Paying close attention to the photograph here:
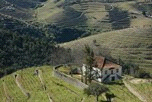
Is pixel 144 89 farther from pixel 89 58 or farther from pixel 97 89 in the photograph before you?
pixel 89 58

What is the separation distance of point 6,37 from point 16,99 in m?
73.5

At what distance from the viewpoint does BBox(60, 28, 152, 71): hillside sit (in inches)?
6043

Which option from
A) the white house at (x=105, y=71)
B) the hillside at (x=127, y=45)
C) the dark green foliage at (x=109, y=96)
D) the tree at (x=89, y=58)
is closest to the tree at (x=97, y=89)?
the dark green foliage at (x=109, y=96)

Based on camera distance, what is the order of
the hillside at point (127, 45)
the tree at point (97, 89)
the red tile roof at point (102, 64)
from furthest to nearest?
the hillside at point (127, 45), the red tile roof at point (102, 64), the tree at point (97, 89)

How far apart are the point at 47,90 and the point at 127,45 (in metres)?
101

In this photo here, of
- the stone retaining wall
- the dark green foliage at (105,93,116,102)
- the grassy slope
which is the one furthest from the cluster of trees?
the dark green foliage at (105,93,116,102)

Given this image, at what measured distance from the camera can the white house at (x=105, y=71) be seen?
72.6 m

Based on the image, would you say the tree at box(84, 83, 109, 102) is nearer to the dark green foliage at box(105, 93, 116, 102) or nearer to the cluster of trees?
the dark green foliage at box(105, 93, 116, 102)

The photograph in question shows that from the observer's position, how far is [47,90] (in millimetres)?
72500

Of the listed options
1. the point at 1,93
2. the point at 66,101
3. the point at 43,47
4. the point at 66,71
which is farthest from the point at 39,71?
the point at 43,47

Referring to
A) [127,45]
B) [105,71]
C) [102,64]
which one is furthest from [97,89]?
[127,45]

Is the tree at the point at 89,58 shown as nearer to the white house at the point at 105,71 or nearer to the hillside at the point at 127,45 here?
the white house at the point at 105,71

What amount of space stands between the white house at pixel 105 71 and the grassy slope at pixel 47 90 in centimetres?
511

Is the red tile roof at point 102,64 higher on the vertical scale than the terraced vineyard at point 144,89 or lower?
higher
